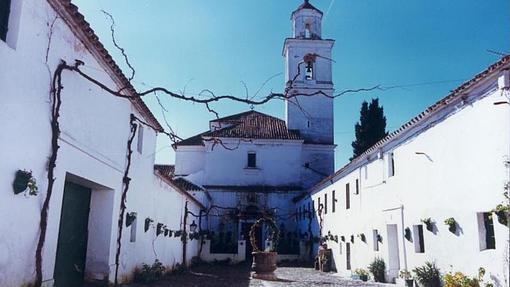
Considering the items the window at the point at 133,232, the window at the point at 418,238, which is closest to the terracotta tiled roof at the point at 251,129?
the window at the point at 418,238

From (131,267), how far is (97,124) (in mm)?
4580

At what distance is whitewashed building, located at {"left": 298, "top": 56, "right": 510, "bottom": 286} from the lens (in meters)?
9.18

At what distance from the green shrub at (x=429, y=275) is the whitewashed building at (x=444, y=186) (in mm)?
227

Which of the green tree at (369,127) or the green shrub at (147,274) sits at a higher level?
the green tree at (369,127)

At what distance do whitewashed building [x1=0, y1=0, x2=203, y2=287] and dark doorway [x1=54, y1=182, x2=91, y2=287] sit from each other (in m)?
0.02

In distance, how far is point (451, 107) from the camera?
1118 cm

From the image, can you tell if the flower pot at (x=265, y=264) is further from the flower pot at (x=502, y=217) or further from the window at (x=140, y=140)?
the flower pot at (x=502, y=217)

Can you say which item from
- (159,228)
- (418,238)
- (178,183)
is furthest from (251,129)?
(418,238)

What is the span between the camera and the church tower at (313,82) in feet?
110

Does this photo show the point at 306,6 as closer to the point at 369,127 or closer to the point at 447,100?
the point at 369,127

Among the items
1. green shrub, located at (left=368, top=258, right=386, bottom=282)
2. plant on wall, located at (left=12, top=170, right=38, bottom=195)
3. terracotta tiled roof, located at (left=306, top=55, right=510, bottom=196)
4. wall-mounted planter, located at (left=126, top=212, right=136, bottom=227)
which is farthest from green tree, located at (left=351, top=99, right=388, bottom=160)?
plant on wall, located at (left=12, top=170, right=38, bottom=195)

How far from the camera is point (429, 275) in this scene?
461 inches

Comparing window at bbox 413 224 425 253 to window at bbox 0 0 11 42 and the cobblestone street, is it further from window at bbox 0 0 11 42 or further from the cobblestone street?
window at bbox 0 0 11 42

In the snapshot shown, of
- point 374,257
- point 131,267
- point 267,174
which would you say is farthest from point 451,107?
point 267,174
